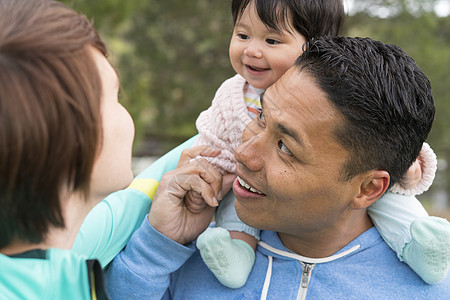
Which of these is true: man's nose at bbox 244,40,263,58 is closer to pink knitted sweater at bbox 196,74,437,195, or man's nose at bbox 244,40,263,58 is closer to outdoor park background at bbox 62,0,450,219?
pink knitted sweater at bbox 196,74,437,195

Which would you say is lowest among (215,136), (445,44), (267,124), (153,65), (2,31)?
(153,65)

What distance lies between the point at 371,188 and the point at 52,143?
1.15 metres

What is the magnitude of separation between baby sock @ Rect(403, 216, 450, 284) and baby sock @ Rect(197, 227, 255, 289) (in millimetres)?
598

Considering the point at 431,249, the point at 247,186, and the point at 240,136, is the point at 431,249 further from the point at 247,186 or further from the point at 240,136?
the point at 240,136

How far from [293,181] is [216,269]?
43 centimetres

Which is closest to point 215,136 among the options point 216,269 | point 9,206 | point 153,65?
point 216,269

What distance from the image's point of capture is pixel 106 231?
179 cm

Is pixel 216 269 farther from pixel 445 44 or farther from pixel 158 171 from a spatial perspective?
pixel 445 44

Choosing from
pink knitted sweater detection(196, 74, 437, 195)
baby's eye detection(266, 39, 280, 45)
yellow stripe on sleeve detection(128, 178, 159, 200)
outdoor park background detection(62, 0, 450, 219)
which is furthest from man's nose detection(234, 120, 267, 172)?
outdoor park background detection(62, 0, 450, 219)

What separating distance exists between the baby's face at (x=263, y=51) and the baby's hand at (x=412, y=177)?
653mm

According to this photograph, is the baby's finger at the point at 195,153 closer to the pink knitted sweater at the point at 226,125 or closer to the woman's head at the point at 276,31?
the pink knitted sweater at the point at 226,125

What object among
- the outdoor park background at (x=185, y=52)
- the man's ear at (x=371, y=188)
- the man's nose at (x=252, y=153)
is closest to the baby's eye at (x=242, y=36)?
the man's nose at (x=252, y=153)

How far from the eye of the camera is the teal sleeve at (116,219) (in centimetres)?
173

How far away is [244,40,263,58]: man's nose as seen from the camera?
7.01 ft
